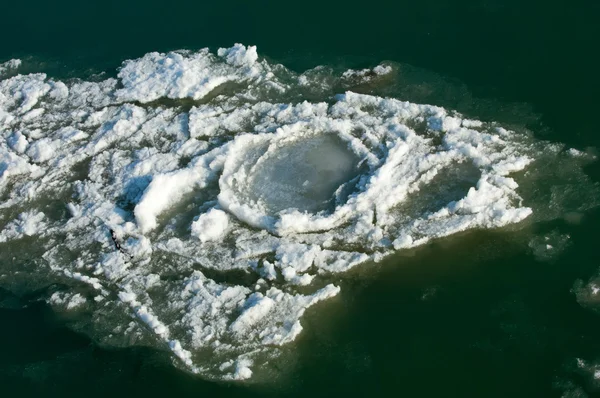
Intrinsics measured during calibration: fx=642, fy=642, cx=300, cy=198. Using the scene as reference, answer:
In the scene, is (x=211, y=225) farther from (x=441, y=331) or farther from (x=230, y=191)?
(x=441, y=331)

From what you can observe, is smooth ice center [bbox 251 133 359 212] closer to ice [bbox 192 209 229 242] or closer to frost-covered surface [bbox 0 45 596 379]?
frost-covered surface [bbox 0 45 596 379]

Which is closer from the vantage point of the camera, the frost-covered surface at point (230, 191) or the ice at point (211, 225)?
the frost-covered surface at point (230, 191)

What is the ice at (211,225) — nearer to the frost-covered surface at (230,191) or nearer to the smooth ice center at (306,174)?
the frost-covered surface at (230,191)

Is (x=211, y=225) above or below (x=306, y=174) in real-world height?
below

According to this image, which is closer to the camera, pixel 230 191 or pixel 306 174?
pixel 230 191

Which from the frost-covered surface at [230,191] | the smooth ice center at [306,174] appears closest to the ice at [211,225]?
the frost-covered surface at [230,191]

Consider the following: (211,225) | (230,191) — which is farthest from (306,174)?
(211,225)

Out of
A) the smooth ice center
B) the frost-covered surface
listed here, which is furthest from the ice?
the smooth ice center

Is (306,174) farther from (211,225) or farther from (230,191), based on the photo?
(211,225)
